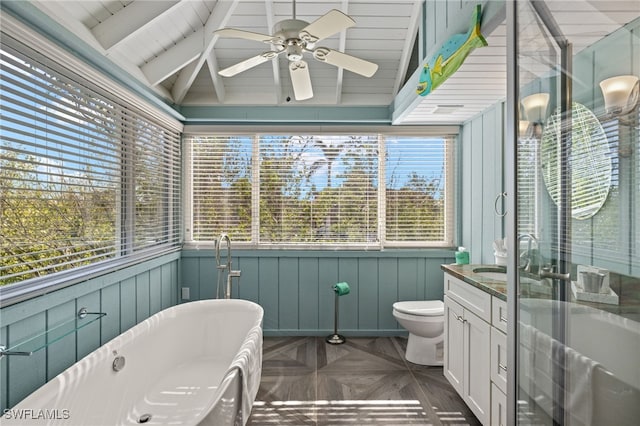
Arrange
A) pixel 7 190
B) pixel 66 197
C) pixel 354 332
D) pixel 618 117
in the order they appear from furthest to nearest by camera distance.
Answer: pixel 354 332 → pixel 66 197 → pixel 7 190 → pixel 618 117

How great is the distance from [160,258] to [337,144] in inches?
80.1

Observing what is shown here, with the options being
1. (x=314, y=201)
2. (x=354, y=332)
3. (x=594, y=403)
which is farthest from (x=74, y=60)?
(x=354, y=332)

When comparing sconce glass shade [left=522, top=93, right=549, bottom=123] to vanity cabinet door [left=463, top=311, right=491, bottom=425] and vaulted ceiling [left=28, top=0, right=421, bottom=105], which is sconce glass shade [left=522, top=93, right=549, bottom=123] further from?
vaulted ceiling [left=28, top=0, right=421, bottom=105]

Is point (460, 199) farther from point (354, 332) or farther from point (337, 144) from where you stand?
point (354, 332)

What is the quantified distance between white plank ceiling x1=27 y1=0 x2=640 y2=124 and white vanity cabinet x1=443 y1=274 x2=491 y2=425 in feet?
4.47

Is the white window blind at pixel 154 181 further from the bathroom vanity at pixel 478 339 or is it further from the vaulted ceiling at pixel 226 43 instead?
the bathroom vanity at pixel 478 339

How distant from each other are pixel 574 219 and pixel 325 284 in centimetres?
298

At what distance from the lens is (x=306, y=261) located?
12.5ft

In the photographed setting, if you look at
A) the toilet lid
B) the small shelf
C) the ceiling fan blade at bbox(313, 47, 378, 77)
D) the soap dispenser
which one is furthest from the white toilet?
the small shelf

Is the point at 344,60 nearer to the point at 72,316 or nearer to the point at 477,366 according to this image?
the point at 477,366

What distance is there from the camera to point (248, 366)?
6.59ft

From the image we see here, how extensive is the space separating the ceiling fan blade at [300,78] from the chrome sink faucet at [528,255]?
1645 millimetres

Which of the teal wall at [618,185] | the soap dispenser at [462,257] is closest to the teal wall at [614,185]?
the teal wall at [618,185]

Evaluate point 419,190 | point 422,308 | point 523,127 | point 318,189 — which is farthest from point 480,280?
point 318,189
